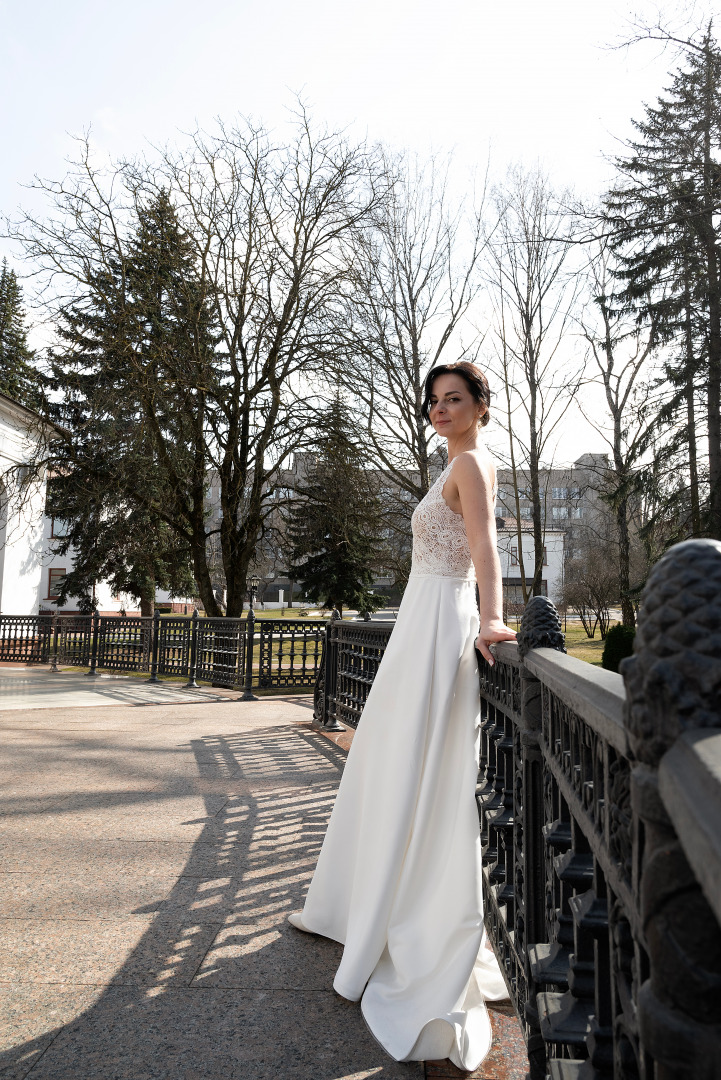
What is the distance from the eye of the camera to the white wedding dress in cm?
230

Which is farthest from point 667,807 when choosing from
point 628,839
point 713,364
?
point 713,364

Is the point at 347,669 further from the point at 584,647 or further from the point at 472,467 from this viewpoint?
the point at 584,647

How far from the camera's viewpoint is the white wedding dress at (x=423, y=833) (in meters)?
2.30

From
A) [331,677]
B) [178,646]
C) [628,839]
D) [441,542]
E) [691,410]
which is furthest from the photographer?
[691,410]

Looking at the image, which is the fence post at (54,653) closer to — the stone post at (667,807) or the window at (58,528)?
Result: the window at (58,528)

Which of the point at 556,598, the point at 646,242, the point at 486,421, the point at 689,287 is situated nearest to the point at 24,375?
the point at 646,242

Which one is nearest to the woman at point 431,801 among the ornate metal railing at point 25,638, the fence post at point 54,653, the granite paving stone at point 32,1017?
the granite paving stone at point 32,1017

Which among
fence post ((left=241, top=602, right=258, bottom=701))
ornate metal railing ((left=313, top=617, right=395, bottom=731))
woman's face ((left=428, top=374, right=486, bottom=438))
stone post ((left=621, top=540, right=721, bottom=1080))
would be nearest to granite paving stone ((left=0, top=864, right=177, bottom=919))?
woman's face ((left=428, top=374, right=486, bottom=438))

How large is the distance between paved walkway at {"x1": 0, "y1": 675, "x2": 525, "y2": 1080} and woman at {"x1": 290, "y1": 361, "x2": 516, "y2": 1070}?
133 mm

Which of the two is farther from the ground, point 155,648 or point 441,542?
point 441,542

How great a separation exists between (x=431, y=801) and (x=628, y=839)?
1631 mm

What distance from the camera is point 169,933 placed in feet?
9.88

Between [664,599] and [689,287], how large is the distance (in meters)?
17.0

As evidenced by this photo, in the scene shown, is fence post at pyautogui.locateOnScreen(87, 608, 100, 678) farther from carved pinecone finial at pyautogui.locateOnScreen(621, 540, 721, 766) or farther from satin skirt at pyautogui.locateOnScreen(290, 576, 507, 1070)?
carved pinecone finial at pyautogui.locateOnScreen(621, 540, 721, 766)
